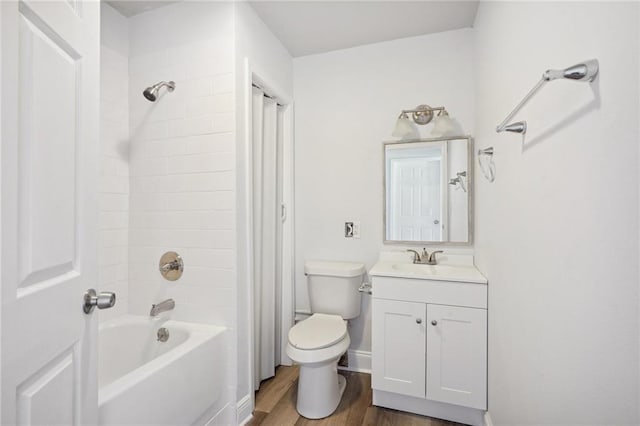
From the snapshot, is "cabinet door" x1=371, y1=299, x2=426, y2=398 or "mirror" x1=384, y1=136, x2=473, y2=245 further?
"mirror" x1=384, y1=136, x2=473, y2=245

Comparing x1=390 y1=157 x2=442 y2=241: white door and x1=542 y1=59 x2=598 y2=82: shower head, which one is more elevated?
x1=542 y1=59 x2=598 y2=82: shower head

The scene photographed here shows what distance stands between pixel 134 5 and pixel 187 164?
3.32 ft

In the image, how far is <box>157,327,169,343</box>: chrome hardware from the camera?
1.79m

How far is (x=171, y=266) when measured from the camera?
1.84 meters

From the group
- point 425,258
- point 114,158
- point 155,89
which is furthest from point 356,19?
point 114,158

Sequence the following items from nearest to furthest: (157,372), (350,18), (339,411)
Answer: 1. (157,372)
2. (339,411)
3. (350,18)

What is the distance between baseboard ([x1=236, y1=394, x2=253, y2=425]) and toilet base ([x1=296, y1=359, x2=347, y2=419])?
11.1 inches

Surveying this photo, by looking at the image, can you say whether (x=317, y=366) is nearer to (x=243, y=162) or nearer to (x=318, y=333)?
(x=318, y=333)

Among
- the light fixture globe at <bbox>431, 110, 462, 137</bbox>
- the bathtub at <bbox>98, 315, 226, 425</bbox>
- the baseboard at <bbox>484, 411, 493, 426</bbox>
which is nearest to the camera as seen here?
the bathtub at <bbox>98, 315, 226, 425</bbox>

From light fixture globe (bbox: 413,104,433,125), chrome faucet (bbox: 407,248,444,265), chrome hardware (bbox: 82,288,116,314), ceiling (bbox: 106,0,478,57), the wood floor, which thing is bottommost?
the wood floor

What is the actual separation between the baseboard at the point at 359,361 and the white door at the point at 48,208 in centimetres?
173

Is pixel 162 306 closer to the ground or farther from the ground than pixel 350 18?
closer to the ground

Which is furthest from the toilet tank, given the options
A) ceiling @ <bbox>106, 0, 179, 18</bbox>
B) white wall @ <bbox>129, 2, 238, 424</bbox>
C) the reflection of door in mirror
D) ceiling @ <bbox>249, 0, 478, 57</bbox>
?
ceiling @ <bbox>106, 0, 179, 18</bbox>

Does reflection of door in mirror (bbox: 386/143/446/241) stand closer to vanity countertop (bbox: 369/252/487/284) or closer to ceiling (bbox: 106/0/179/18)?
vanity countertop (bbox: 369/252/487/284)
